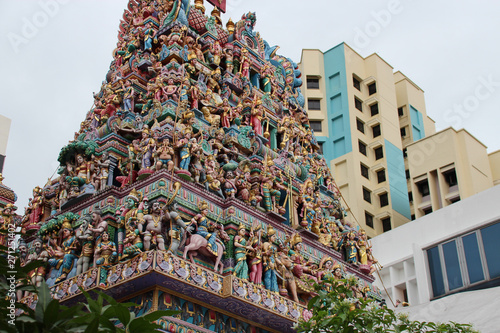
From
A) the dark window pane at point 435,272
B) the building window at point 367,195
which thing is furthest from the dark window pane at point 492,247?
the building window at point 367,195

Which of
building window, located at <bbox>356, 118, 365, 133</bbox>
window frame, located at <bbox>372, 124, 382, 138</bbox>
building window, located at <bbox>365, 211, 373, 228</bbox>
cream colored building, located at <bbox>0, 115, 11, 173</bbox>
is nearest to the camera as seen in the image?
cream colored building, located at <bbox>0, 115, 11, 173</bbox>

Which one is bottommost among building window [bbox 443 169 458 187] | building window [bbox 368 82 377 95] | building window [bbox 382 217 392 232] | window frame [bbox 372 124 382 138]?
building window [bbox 382 217 392 232]

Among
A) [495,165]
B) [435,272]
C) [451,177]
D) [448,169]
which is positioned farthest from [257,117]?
[495,165]

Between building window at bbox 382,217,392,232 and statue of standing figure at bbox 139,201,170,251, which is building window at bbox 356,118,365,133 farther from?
statue of standing figure at bbox 139,201,170,251

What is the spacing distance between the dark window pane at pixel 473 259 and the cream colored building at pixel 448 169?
11.7 m

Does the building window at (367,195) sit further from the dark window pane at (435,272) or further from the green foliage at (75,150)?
the green foliage at (75,150)

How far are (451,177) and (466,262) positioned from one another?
14.9m

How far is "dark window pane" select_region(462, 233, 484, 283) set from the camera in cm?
3378

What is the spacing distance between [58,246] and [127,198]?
3.06 metres

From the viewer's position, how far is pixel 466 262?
34250mm

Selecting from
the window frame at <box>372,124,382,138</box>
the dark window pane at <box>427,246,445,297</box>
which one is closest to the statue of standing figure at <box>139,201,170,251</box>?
the dark window pane at <box>427,246,445,297</box>

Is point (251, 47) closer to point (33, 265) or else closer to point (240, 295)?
point (240, 295)

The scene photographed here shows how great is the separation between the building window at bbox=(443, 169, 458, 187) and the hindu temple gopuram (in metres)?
19.7

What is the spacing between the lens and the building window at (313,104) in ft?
183
